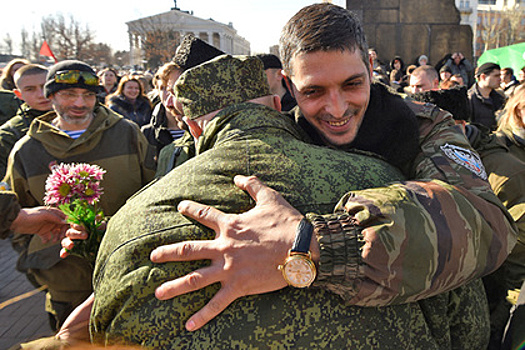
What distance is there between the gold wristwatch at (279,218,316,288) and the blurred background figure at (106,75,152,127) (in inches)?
253

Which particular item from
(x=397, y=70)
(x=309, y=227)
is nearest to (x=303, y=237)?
(x=309, y=227)

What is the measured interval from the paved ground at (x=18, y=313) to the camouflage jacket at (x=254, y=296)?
110 inches

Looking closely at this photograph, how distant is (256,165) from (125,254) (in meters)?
0.46

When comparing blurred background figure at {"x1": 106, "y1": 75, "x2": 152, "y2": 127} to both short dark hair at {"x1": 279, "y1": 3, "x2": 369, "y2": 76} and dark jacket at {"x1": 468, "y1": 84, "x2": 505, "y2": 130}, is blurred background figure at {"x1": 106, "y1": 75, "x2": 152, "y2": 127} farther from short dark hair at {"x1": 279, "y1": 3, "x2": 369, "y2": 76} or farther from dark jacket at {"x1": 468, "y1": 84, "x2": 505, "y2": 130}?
short dark hair at {"x1": 279, "y1": 3, "x2": 369, "y2": 76}

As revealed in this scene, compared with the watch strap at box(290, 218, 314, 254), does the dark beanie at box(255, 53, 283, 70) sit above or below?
above

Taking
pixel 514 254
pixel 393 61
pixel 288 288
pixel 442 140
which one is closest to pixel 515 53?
pixel 393 61

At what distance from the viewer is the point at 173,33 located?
43844mm

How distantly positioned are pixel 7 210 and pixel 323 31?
2.18 m

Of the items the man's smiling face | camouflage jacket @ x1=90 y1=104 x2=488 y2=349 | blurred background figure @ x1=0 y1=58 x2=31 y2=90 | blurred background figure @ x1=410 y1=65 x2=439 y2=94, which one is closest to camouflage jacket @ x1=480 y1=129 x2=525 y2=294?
camouflage jacket @ x1=90 y1=104 x2=488 y2=349

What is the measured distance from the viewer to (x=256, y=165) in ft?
4.03

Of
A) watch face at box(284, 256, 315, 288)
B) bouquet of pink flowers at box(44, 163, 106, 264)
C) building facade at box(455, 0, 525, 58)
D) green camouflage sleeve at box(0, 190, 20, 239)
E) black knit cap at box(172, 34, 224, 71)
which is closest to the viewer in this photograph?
watch face at box(284, 256, 315, 288)

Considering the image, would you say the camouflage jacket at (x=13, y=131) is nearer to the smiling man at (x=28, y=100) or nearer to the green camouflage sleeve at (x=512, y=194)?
the smiling man at (x=28, y=100)

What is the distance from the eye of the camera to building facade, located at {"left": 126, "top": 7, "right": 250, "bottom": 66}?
137 feet

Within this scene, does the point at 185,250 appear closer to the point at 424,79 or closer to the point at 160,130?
the point at 160,130
